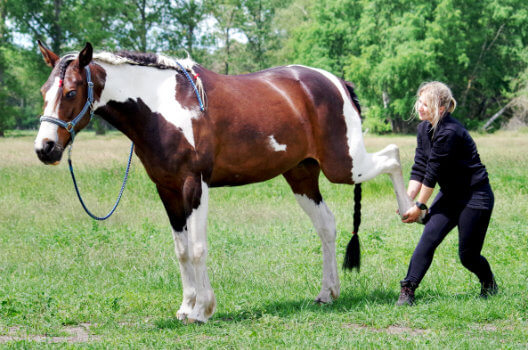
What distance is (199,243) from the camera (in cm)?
457

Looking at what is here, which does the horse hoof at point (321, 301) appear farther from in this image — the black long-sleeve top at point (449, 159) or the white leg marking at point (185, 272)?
the black long-sleeve top at point (449, 159)

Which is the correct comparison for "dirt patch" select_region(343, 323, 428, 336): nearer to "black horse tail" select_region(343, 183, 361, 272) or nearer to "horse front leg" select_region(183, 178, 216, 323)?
"black horse tail" select_region(343, 183, 361, 272)

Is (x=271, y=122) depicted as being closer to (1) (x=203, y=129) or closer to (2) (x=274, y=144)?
(2) (x=274, y=144)

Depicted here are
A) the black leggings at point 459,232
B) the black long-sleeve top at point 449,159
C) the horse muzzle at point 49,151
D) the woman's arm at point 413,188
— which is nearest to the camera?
the horse muzzle at point 49,151

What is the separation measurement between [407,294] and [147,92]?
2.99 meters

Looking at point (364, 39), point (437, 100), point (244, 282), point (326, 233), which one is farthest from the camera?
point (364, 39)

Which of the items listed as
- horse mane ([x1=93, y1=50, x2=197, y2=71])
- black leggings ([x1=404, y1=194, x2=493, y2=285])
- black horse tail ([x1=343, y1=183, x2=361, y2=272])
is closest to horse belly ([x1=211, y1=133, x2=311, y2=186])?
horse mane ([x1=93, y1=50, x2=197, y2=71])

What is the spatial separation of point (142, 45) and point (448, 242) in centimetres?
3520

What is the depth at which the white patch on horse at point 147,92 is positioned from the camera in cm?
448

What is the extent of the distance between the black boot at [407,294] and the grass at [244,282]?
0.35 ft

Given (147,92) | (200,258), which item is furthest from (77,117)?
(200,258)

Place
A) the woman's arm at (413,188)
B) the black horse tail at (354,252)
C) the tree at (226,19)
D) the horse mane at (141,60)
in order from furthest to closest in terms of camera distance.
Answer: the tree at (226,19) → the black horse tail at (354,252) → the woman's arm at (413,188) → the horse mane at (141,60)

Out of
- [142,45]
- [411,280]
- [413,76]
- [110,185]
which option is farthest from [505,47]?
[411,280]

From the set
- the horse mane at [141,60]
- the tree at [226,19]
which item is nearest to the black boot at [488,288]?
the horse mane at [141,60]
